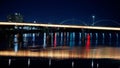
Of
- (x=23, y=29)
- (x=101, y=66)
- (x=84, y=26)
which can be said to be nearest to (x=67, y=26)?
(x=84, y=26)

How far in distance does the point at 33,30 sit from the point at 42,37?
25643 mm

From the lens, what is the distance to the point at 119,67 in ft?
97.3

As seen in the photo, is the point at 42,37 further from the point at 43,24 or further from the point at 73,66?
the point at 73,66

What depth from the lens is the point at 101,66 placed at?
31.0 metres

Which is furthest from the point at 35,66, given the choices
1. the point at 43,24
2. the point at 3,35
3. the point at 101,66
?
the point at 3,35

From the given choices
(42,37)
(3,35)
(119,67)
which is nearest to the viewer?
(119,67)

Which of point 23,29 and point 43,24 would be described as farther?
point 23,29

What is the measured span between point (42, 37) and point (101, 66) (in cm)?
9178

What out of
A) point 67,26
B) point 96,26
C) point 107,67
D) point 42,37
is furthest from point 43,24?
point 107,67

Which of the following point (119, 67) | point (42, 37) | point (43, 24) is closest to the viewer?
point (119, 67)

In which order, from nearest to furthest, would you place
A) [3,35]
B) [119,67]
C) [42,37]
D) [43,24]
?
[119,67] < [43,24] < [3,35] < [42,37]

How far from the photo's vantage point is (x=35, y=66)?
3052 centimetres

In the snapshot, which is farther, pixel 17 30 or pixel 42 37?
pixel 42 37

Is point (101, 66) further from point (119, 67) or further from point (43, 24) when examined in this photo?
point (43, 24)
